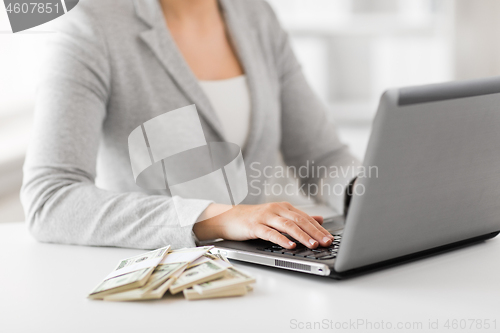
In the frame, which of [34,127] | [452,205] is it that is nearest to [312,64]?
[34,127]

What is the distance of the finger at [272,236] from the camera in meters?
0.78

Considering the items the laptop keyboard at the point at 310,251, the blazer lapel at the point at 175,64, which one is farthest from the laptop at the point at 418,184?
the blazer lapel at the point at 175,64

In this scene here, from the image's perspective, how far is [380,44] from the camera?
2859 millimetres

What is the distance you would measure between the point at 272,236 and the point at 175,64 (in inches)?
27.8

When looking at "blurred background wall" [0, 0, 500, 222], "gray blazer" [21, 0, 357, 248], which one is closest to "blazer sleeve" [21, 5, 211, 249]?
"gray blazer" [21, 0, 357, 248]

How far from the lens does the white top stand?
144cm

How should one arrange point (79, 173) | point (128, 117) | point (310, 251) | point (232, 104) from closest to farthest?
point (310, 251) → point (79, 173) → point (128, 117) → point (232, 104)

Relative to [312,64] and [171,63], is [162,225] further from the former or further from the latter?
[312,64]

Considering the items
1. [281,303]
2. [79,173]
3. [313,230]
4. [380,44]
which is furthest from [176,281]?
[380,44]

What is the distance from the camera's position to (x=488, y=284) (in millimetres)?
684

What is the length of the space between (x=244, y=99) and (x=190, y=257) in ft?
2.72

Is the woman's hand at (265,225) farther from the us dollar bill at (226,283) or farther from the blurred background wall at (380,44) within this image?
the blurred background wall at (380,44)

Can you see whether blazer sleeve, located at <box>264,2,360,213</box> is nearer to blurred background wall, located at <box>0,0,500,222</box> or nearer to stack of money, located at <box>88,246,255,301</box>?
stack of money, located at <box>88,246,255,301</box>

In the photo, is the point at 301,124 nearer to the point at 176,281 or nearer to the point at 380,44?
the point at 176,281
